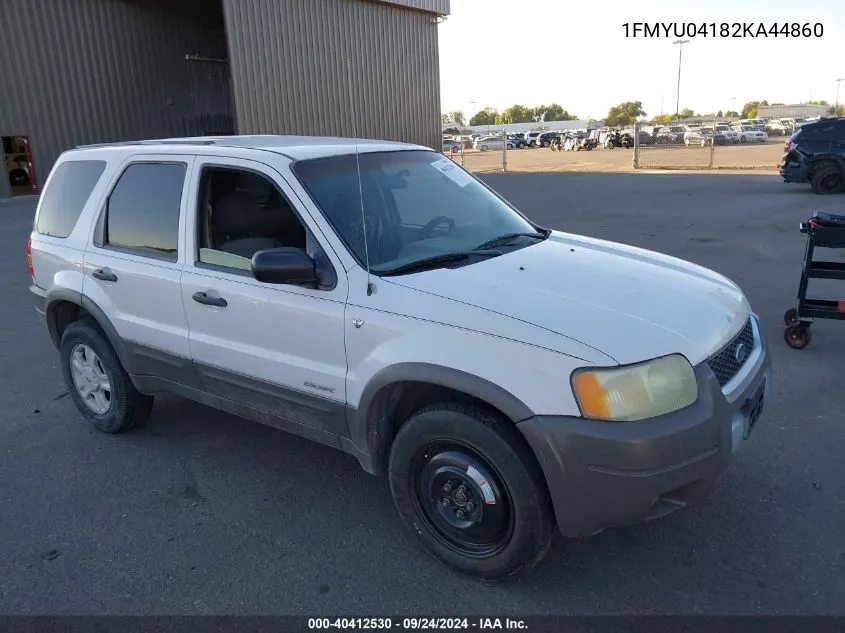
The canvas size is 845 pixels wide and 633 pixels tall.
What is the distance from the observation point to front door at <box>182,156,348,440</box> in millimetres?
3154

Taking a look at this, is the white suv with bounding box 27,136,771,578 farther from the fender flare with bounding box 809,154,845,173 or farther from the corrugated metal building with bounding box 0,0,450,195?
the corrugated metal building with bounding box 0,0,450,195

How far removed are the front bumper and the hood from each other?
9.3 inches

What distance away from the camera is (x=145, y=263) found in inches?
155

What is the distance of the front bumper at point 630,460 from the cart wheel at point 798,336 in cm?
351

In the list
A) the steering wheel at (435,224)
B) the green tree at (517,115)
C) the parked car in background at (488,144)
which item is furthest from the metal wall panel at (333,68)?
the green tree at (517,115)

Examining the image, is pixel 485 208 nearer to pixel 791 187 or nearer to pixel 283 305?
pixel 283 305

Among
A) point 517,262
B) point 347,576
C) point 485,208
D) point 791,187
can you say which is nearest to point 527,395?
point 517,262

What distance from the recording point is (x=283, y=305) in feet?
10.7

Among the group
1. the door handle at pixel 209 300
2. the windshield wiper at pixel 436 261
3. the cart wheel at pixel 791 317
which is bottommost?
the cart wheel at pixel 791 317

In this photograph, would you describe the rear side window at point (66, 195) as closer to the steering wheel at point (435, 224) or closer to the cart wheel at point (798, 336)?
the steering wheel at point (435, 224)

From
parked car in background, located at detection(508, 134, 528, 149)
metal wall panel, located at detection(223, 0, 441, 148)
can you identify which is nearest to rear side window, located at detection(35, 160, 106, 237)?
metal wall panel, located at detection(223, 0, 441, 148)

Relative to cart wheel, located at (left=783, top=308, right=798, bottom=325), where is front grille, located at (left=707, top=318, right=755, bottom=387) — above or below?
above

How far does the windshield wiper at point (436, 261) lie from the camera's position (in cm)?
313

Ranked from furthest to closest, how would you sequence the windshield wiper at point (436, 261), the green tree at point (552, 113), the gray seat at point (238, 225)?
the green tree at point (552, 113) < the gray seat at point (238, 225) < the windshield wiper at point (436, 261)
